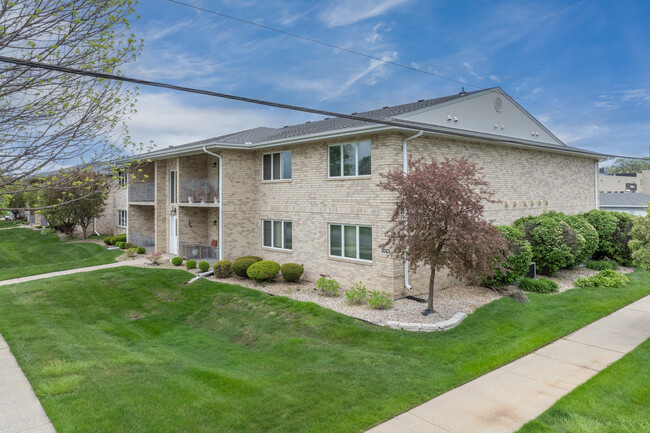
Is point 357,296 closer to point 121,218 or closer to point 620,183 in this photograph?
point 121,218

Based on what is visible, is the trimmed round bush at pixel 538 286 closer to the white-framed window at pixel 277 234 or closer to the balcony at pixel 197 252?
the white-framed window at pixel 277 234

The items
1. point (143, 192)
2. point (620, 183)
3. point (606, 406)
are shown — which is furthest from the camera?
point (620, 183)

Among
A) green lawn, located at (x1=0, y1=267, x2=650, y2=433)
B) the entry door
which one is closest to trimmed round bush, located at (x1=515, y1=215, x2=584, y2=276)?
green lawn, located at (x1=0, y1=267, x2=650, y2=433)

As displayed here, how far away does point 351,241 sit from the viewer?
530 inches

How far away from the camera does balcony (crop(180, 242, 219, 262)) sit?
1845 centimetres

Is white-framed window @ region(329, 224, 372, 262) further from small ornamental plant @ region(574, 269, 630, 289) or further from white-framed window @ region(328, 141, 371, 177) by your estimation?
small ornamental plant @ region(574, 269, 630, 289)

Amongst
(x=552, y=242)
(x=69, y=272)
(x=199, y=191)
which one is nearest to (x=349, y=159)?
(x=552, y=242)

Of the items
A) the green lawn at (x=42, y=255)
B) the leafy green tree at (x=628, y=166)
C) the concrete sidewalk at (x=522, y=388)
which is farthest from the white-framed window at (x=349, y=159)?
the leafy green tree at (x=628, y=166)

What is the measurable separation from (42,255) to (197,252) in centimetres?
1563

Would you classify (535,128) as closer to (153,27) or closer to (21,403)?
(153,27)

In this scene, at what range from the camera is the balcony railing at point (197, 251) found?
18500 mm

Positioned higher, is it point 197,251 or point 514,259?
point 514,259

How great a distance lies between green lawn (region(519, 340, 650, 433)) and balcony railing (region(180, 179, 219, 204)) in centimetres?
1511

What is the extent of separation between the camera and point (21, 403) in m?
5.95
